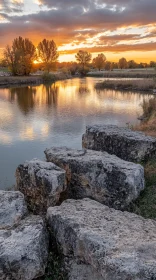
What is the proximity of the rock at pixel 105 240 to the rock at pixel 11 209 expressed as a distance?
0.61 metres

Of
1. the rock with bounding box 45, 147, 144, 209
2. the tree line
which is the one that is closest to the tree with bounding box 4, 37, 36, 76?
the tree line

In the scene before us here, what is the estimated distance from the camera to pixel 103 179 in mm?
6695

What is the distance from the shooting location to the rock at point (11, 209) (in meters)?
5.23

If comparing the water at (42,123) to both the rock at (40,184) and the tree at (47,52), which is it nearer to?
the rock at (40,184)

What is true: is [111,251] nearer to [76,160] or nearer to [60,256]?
[60,256]

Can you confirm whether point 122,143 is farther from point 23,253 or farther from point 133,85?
point 133,85

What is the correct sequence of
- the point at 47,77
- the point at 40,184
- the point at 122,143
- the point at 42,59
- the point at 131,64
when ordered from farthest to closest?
the point at 131,64 → the point at 42,59 → the point at 47,77 → the point at 122,143 → the point at 40,184

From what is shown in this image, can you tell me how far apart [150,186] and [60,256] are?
10.7 feet

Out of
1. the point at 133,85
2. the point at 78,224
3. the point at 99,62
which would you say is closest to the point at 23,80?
the point at 133,85

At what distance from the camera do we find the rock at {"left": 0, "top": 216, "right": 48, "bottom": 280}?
432 cm

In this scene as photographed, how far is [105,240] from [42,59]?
80.1 metres

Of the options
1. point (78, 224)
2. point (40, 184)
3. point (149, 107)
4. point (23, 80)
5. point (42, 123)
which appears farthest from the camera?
point (23, 80)

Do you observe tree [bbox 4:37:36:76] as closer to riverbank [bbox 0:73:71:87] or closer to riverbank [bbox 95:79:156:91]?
riverbank [bbox 0:73:71:87]

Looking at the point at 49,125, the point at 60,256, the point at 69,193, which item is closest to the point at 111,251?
the point at 60,256
